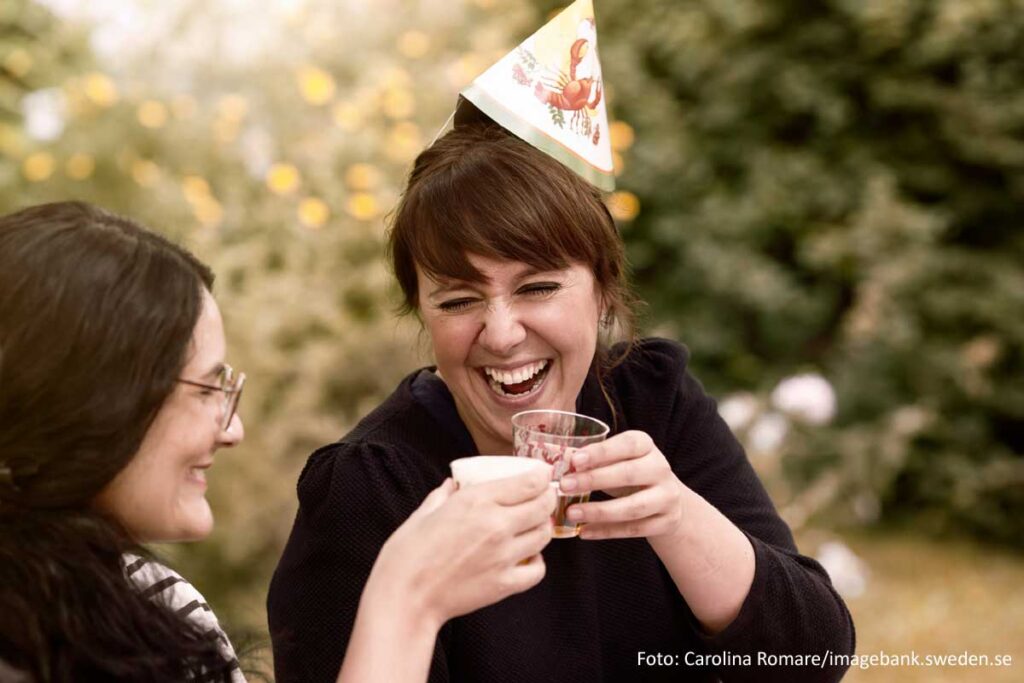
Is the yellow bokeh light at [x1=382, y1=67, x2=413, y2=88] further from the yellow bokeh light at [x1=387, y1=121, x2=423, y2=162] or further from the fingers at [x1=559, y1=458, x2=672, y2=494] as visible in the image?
the fingers at [x1=559, y1=458, x2=672, y2=494]

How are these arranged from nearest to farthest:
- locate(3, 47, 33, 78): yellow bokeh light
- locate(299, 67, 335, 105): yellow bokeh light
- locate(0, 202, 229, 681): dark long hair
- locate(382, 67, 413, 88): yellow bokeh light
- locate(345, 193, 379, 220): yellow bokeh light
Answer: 1. locate(0, 202, 229, 681): dark long hair
2. locate(345, 193, 379, 220): yellow bokeh light
3. locate(299, 67, 335, 105): yellow bokeh light
4. locate(382, 67, 413, 88): yellow bokeh light
5. locate(3, 47, 33, 78): yellow bokeh light

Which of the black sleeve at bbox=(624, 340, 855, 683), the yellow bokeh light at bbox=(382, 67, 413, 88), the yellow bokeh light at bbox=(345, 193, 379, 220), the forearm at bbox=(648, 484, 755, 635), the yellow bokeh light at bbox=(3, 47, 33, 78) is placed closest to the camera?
the forearm at bbox=(648, 484, 755, 635)

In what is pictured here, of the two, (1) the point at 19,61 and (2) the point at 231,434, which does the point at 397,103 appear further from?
(2) the point at 231,434

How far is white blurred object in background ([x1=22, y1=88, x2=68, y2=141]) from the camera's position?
171 inches

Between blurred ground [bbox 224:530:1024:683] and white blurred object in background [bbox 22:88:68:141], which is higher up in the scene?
white blurred object in background [bbox 22:88:68:141]

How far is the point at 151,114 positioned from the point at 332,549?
9.50 ft

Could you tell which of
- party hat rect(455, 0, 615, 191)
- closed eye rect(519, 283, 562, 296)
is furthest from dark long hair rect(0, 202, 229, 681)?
party hat rect(455, 0, 615, 191)

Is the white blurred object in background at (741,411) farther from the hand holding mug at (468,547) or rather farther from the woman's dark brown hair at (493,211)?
the hand holding mug at (468,547)

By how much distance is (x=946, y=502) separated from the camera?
5004 mm

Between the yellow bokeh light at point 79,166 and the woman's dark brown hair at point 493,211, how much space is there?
248cm

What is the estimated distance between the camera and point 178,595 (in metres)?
1.85

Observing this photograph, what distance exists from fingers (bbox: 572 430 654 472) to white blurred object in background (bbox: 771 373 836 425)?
2.99 meters

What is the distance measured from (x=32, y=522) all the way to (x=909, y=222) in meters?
3.93

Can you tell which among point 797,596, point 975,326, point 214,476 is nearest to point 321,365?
point 214,476
